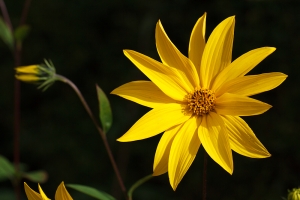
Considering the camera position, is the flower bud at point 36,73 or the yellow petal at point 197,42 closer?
the yellow petal at point 197,42

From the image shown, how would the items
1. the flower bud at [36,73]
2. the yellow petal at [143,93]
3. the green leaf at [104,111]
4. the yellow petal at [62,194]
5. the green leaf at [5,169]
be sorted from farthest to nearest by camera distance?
the green leaf at [5,169], the flower bud at [36,73], the green leaf at [104,111], the yellow petal at [143,93], the yellow petal at [62,194]

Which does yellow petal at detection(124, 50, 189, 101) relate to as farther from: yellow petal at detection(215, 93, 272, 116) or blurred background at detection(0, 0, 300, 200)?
blurred background at detection(0, 0, 300, 200)

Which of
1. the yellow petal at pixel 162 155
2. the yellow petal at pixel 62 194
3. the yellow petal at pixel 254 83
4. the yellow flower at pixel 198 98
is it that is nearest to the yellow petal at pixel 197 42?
the yellow flower at pixel 198 98

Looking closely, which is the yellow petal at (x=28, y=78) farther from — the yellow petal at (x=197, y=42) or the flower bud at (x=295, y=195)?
the flower bud at (x=295, y=195)

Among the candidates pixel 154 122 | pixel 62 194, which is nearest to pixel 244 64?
pixel 154 122

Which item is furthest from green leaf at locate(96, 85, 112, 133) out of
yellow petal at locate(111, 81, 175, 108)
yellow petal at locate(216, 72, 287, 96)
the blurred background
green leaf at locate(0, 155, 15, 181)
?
the blurred background

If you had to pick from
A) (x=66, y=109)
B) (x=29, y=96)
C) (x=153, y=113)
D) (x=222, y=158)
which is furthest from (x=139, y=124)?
(x=29, y=96)
